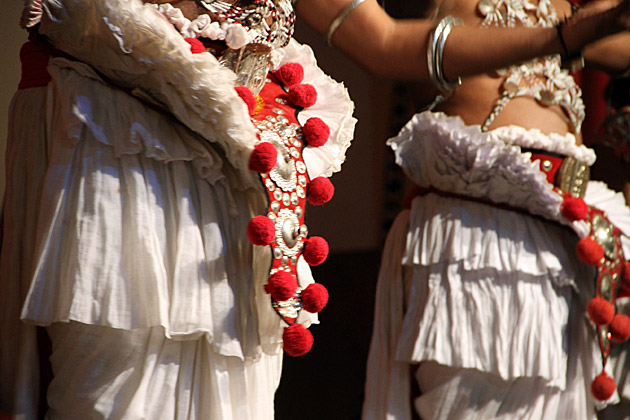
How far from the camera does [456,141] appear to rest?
1149mm

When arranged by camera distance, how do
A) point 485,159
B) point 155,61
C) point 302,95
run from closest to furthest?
point 155,61
point 302,95
point 485,159

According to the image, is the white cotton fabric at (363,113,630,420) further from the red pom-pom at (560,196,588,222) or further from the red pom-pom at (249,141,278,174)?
the red pom-pom at (249,141,278,174)

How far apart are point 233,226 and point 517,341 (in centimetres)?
59

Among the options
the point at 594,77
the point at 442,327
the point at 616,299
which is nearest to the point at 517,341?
the point at 442,327

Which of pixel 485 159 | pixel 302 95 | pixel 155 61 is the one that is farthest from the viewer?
pixel 485 159

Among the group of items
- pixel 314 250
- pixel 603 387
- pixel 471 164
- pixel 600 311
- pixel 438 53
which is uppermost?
pixel 438 53

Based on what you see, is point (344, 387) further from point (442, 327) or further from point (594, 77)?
point (594, 77)

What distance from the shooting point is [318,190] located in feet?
2.58

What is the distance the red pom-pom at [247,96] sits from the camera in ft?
2.51

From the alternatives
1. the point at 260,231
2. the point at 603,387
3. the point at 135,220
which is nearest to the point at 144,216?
the point at 135,220

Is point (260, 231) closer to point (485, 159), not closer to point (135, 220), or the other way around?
point (135, 220)

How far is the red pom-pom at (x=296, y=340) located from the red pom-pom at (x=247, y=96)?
237mm

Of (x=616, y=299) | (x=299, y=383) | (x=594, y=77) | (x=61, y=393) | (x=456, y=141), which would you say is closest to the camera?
(x=61, y=393)

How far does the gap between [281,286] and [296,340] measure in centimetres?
6
